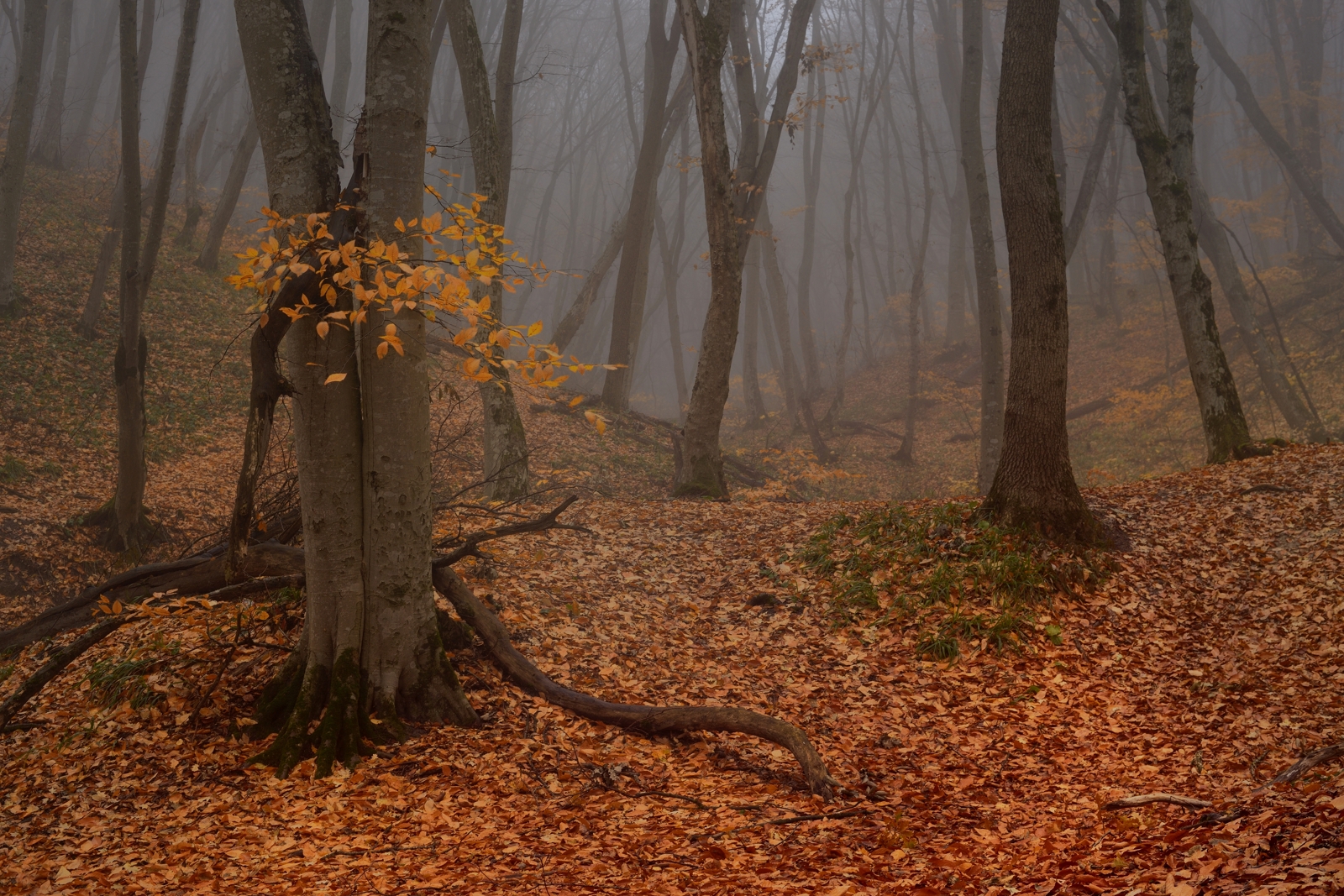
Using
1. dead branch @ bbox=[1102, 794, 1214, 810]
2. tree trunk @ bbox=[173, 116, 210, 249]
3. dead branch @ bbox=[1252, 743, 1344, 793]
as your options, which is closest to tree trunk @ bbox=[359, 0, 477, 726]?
dead branch @ bbox=[1102, 794, 1214, 810]

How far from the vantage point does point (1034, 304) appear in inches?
277

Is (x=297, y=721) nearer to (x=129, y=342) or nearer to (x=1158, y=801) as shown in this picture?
(x=1158, y=801)

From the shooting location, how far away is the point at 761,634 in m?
6.54

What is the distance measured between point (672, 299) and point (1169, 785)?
22069 mm

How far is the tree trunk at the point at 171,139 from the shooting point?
8.51m

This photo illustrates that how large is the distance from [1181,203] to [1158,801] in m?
8.72

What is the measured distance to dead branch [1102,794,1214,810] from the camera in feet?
11.1

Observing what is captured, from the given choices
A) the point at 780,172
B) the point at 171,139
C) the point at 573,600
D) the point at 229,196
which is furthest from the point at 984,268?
the point at 780,172

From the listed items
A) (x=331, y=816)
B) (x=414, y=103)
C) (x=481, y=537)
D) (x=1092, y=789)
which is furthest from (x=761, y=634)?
(x=414, y=103)

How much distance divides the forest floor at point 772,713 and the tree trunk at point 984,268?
3610mm

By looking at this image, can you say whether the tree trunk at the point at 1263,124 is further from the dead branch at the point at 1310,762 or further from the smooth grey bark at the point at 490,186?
the dead branch at the point at 1310,762

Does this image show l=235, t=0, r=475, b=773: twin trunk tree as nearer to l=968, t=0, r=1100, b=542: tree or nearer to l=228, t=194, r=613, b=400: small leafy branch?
l=228, t=194, r=613, b=400: small leafy branch

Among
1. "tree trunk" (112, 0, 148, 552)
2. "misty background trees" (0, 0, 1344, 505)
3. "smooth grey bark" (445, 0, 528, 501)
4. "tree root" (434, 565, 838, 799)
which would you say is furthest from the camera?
"misty background trees" (0, 0, 1344, 505)

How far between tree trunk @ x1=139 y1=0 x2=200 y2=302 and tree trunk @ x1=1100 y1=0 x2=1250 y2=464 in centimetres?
1125
